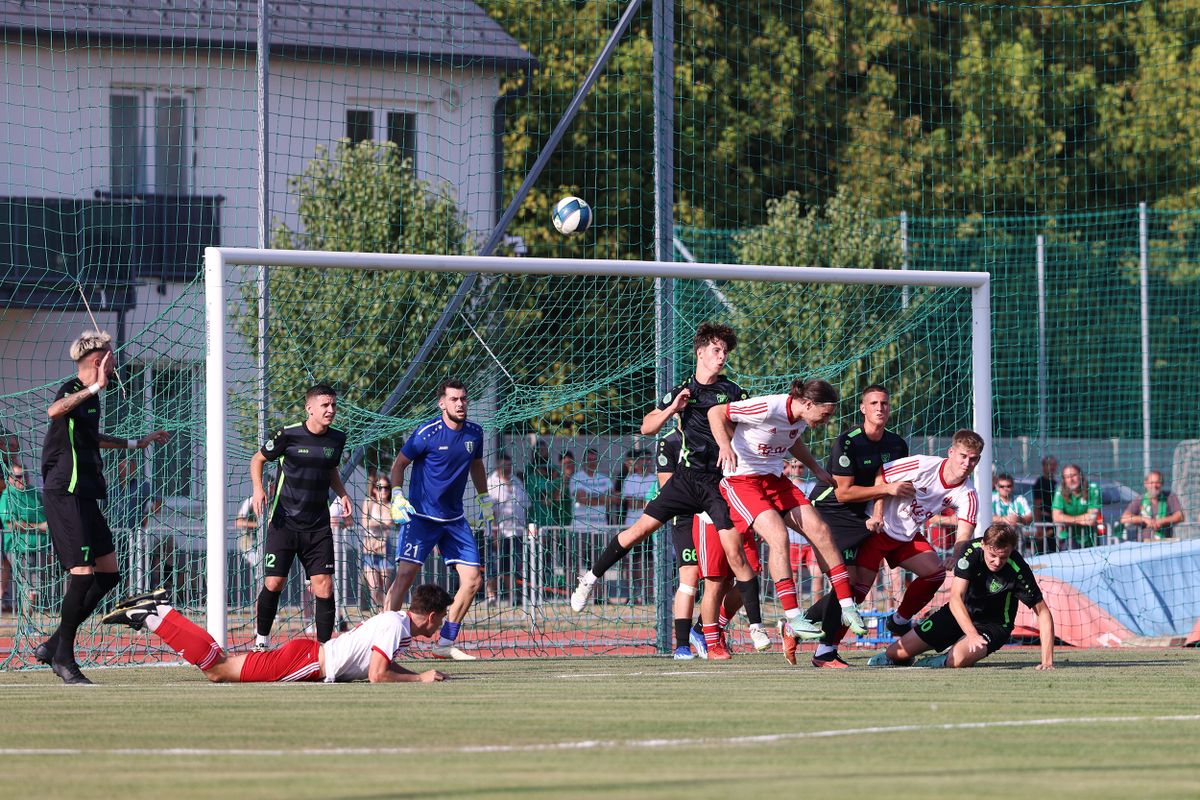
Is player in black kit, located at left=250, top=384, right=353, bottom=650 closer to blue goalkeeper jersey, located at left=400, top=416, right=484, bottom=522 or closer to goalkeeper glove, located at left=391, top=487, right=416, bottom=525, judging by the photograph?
goalkeeper glove, located at left=391, top=487, right=416, bottom=525

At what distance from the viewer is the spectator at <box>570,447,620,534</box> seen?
1605 cm

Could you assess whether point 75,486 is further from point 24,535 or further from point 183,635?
point 24,535

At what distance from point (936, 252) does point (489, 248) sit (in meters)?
16.1

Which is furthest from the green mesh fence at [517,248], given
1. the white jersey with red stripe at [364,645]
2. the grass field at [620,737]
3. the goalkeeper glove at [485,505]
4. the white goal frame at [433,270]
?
the grass field at [620,737]

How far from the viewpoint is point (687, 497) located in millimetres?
11562

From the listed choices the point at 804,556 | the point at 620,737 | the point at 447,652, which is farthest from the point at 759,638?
the point at 804,556

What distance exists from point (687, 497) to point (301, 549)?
2.70 m

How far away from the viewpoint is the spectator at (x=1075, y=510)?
58.2 ft

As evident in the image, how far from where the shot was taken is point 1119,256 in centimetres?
2880

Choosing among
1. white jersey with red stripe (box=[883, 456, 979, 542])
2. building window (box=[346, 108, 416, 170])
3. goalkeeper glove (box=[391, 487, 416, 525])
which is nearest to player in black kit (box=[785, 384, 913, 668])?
white jersey with red stripe (box=[883, 456, 979, 542])

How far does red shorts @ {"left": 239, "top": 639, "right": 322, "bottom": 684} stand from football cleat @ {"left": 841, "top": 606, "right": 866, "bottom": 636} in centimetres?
313

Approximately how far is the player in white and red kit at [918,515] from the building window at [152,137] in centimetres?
883

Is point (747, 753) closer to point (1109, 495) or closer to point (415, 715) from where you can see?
point (415, 715)

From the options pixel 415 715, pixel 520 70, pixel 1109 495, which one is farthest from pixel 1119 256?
pixel 415 715
